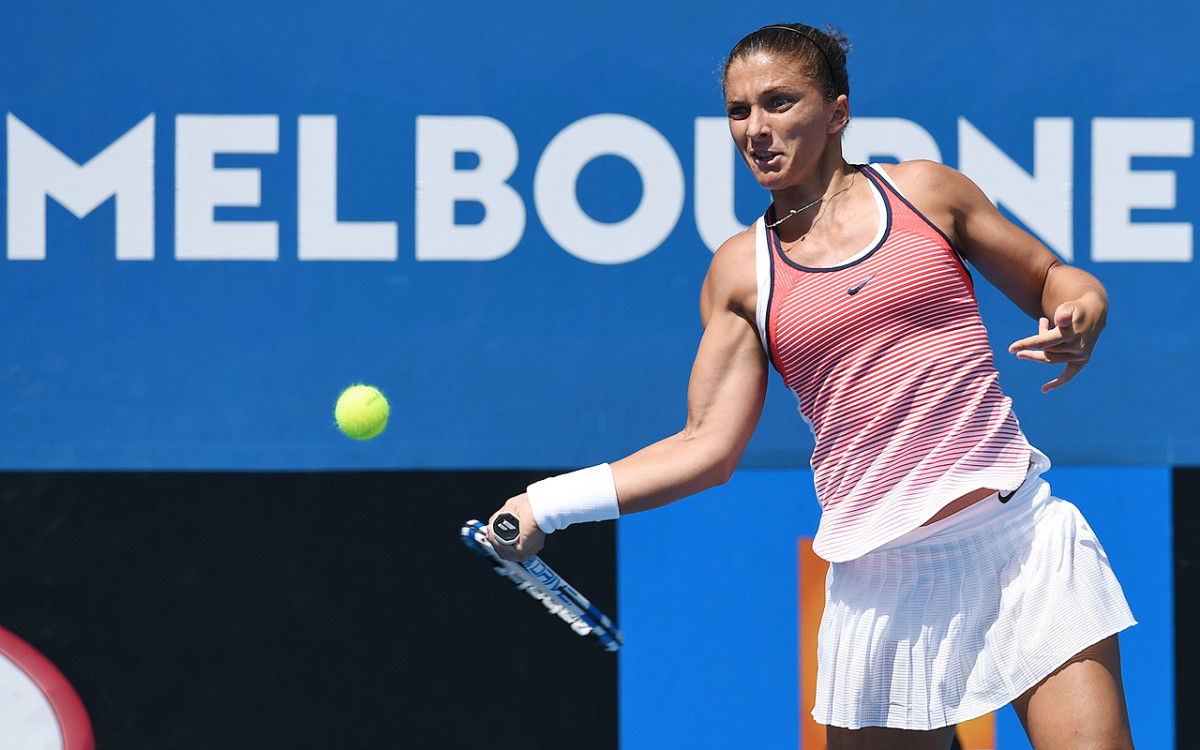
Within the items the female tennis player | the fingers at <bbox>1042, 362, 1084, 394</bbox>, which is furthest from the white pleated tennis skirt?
the fingers at <bbox>1042, 362, 1084, 394</bbox>

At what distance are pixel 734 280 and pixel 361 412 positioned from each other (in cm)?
106

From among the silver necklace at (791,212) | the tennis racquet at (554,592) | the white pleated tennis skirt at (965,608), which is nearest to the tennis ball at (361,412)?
the tennis racquet at (554,592)

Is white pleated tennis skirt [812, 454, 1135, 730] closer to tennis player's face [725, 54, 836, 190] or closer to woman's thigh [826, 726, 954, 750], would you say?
woman's thigh [826, 726, 954, 750]

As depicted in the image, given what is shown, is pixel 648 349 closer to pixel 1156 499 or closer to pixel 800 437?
pixel 800 437

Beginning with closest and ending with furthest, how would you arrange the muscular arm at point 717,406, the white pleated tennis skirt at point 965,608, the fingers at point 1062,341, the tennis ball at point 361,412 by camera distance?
the fingers at point 1062,341 → the white pleated tennis skirt at point 965,608 → the muscular arm at point 717,406 → the tennis ball at point 361,412

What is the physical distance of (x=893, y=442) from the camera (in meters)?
1.81

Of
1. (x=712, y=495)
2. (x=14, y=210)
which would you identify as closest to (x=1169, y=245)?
(x=712, y=495)

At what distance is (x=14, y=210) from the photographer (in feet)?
9.26

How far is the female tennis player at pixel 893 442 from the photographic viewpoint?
1783 millimetres

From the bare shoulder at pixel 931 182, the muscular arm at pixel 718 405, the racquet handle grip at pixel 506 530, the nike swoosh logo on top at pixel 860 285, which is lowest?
the racquet handle grip at pixel 506 530

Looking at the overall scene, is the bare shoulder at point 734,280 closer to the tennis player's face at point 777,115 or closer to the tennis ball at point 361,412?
the tennis player's face at point 777,115

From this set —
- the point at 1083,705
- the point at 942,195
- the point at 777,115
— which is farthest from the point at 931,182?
the point at 1083,705

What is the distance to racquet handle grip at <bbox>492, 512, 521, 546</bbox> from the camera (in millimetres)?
1815

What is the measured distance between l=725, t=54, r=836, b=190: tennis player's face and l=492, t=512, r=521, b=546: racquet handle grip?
638 mm
